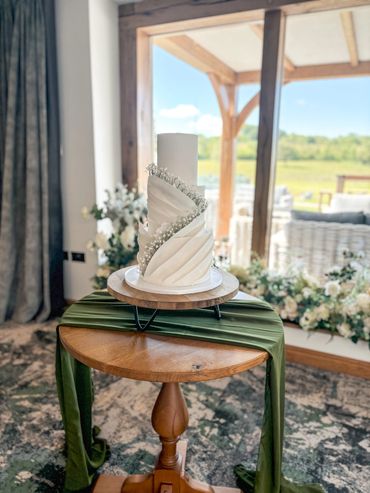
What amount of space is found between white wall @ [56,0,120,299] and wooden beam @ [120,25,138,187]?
51mm

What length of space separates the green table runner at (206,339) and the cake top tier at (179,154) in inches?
18.4

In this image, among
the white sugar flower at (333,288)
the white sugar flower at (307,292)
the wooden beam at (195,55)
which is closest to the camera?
the white sugar flower at (333,288)

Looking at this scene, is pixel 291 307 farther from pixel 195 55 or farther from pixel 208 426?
pixel 195 55

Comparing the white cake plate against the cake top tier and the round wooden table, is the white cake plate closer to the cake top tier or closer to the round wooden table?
the round wooden table

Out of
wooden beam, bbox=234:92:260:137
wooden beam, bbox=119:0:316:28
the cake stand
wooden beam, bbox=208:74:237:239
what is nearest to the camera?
the cake stand

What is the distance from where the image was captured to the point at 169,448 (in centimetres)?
129

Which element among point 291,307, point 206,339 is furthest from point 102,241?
point 206,339

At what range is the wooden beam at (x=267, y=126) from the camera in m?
2.29

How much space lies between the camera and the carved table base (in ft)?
4.12

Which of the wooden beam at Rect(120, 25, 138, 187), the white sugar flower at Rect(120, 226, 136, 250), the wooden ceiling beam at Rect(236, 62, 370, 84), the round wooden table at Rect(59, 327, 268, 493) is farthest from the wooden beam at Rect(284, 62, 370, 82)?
the round wooden table at Rect(59, 327, 268, 493)

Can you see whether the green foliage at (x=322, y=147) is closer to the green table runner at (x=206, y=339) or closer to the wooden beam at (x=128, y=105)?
the wooden beam at (x=128, y=105)

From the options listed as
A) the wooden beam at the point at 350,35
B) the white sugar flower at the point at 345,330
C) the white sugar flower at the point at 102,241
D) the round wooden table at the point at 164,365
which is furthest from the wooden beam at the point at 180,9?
the round wooden table at the point at 164,365

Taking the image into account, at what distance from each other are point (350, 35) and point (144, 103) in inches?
74.8

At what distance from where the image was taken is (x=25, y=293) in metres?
2.81
